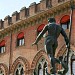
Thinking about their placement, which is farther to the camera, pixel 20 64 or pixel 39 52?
pixel 20 64

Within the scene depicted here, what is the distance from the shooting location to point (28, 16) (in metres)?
35.4

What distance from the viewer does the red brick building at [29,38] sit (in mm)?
31406

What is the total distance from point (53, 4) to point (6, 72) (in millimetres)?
8585

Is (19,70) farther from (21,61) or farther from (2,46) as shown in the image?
(2,46)

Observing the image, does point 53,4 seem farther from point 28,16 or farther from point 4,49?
point 4,49

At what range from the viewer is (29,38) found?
114 feet

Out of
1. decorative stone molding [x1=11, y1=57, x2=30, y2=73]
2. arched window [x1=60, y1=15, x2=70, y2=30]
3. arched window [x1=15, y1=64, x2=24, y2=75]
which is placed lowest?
arched window [x1=15, y1=64, x2=24, y2=75]

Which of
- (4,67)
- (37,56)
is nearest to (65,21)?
(37,56)

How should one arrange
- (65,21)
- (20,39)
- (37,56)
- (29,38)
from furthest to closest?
1. (20,39)
2. (29,38)
3. (37,56)
4. (65,21)

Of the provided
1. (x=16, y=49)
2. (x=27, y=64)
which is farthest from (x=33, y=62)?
(x=16, y=49)

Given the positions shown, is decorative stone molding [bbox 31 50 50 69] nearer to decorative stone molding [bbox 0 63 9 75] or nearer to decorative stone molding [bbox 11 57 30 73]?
decorative stone molding [bbox 11 57 30 73]

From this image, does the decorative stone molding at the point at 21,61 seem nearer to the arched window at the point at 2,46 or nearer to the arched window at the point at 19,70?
the arched window at the point at 19,70

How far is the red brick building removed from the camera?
103ft

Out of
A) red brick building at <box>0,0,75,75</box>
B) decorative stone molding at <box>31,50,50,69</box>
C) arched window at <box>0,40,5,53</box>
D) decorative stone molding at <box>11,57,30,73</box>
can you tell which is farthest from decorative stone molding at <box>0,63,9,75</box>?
decorative stone molding at <box>31,50,50,69</box>
